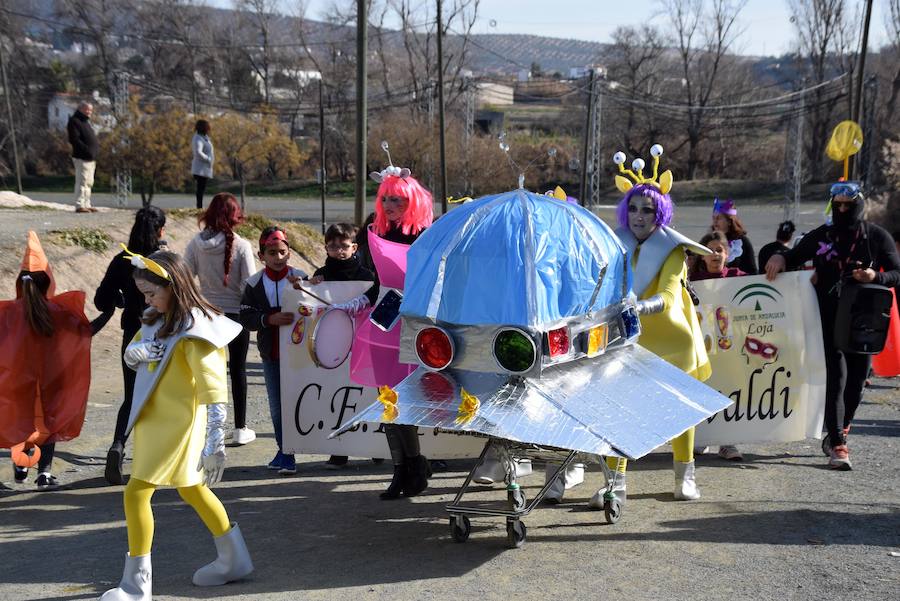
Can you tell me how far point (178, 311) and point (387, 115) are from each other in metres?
52.8

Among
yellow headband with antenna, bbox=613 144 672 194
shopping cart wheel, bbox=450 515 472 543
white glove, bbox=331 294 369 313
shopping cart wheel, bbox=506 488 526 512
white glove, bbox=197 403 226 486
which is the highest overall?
yellow headband with antenna, bbox=613 144 672 194

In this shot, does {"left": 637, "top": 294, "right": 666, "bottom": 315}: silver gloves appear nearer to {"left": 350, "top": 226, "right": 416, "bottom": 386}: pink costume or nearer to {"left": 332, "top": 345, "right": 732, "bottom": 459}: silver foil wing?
{"left": 332, "top": 345, "right": 732, "bottom": 459}: silver foil wing

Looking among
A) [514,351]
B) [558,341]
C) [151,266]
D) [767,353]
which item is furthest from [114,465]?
[767,353]

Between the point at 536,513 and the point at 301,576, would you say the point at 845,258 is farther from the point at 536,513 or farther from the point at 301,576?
the point at 301,576

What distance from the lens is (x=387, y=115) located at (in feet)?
186

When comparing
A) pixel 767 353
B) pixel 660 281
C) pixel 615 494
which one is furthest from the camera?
pixel 767 353

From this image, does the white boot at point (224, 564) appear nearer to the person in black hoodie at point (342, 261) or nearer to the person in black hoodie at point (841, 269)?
the person in black hoodie at point (342, 261)

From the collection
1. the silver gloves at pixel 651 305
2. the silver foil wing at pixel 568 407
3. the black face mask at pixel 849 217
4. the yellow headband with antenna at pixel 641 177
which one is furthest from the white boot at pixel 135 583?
the black face mask at pixel 849 217

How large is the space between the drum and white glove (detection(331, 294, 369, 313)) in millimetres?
115

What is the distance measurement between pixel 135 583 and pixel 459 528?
171 centimetres

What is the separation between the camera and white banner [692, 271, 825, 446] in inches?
299

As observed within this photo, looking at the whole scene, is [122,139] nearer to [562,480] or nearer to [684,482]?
[562,480]

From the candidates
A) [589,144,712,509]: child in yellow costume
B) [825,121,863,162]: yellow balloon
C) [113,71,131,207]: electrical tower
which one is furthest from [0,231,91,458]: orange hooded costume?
[113,71,131,207]: electrical tower

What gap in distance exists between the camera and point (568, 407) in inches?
195
